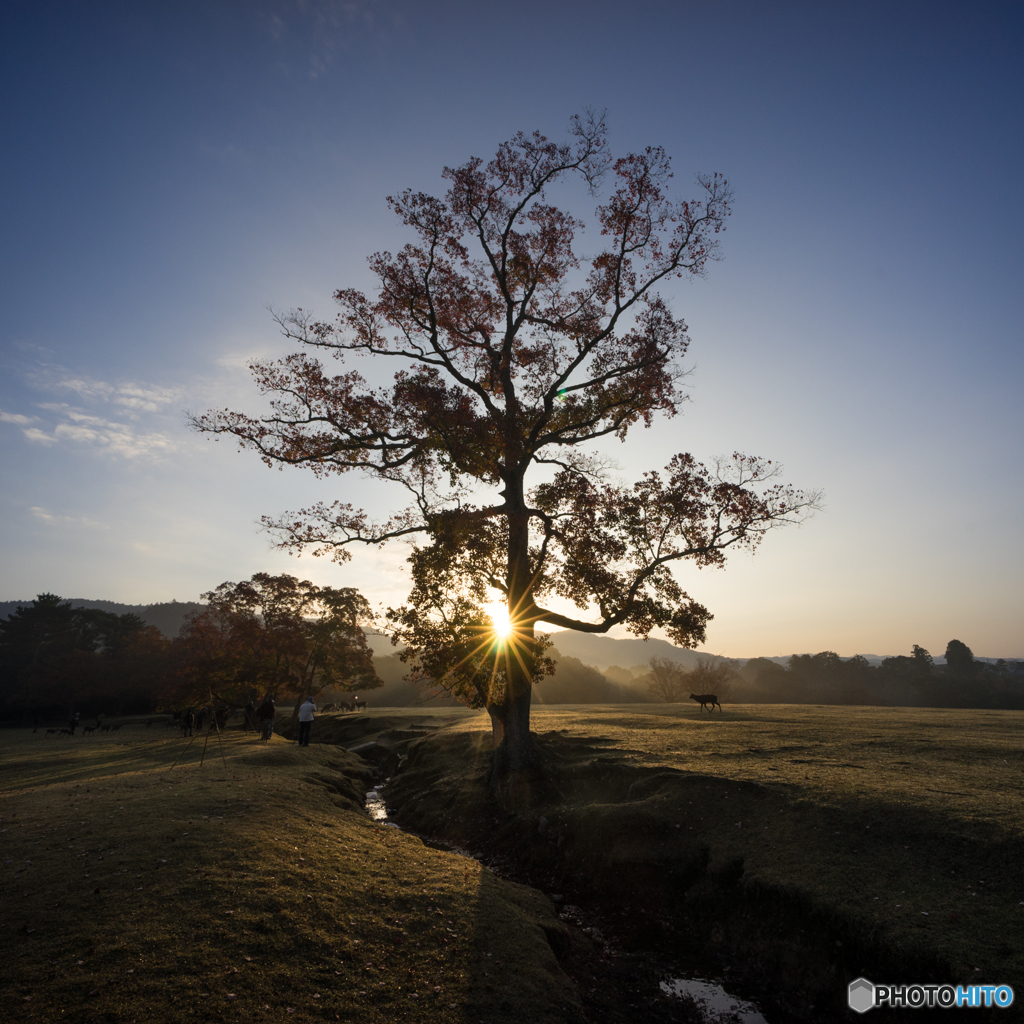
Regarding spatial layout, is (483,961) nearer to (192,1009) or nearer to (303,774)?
(192,1009)

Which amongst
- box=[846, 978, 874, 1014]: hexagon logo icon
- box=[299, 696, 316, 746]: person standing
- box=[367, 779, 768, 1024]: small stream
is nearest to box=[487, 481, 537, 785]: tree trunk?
box=[367, 779, 768, 1024]: small stream

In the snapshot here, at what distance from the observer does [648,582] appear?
69.4 feet

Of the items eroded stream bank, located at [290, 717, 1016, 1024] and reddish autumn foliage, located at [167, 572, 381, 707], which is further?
reddish autumn foliage, located at [167, 572, 381, 707]

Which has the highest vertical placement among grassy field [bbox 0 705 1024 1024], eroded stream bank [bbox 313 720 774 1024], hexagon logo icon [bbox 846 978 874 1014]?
grassy field [bbox 0 705 1024 1024]

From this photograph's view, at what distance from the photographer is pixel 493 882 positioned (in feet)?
40.6

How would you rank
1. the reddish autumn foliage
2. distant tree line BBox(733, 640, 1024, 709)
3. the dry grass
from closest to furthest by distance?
the dry grass, the reddish autumn foliage, distant tree line BBox(733, 640, 1024, 709)

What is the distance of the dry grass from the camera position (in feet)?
21.4

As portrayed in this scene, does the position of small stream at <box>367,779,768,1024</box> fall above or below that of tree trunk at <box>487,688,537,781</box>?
below

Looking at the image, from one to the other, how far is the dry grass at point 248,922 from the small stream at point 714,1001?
2461 millimetres

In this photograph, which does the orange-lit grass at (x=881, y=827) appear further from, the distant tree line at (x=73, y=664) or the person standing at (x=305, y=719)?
the distant tree line at (x=73, y=664)

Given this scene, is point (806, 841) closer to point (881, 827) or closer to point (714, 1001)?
point (881, 827)

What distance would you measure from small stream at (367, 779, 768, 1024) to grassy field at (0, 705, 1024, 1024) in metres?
0.83

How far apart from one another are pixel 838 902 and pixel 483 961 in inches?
262

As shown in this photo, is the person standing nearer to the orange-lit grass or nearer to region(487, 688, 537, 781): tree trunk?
region(487, 688, 537, 781): tree trunk
